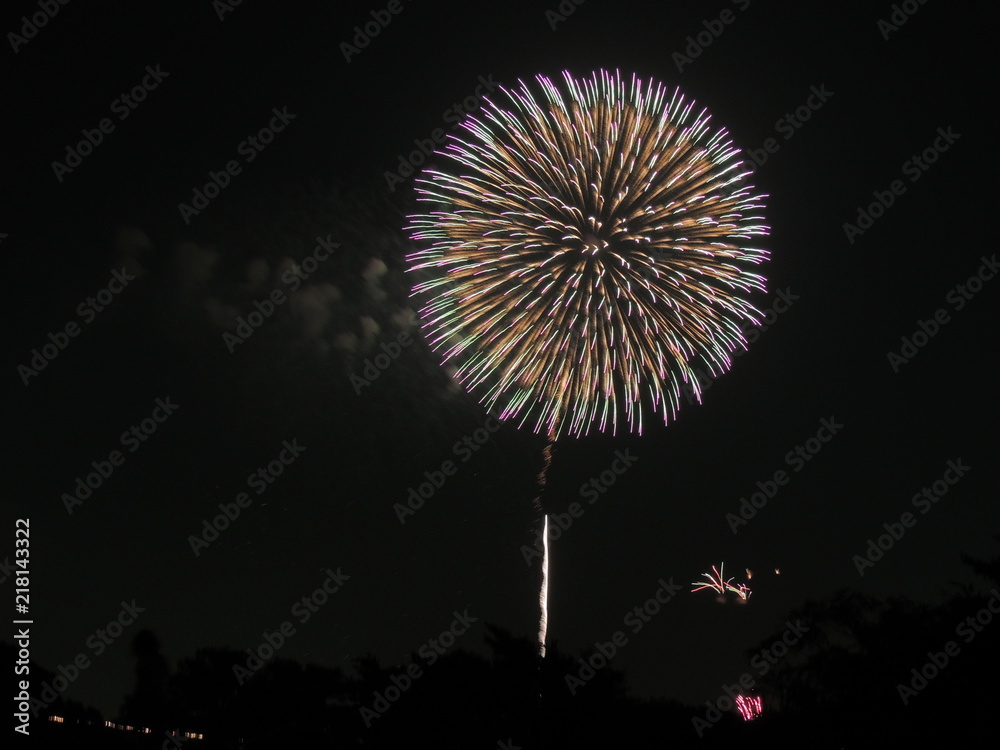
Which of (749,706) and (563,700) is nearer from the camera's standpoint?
(749,706)

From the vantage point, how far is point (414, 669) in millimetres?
44281

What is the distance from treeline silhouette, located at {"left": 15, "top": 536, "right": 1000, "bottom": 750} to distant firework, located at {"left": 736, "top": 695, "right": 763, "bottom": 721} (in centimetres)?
35

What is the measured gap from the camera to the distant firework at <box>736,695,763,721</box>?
31938 millimetres

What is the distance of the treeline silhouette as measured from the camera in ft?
85.6

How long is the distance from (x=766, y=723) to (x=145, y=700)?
67.6 feet

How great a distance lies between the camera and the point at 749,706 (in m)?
32.3

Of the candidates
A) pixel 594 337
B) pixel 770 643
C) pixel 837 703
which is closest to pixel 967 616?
pixel 837 703

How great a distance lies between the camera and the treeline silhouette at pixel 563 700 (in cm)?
2608

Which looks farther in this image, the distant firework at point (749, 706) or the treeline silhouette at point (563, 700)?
the distant firework at point (749, 706)

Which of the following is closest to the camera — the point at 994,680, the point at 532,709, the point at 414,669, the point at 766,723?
the point at 994,680

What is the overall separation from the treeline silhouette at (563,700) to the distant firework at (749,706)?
346 millimetres

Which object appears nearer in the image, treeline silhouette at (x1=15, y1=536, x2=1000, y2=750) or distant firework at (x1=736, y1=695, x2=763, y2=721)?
treeline silhouette at (x1=15, y1=536, x2=1000, y2=750)

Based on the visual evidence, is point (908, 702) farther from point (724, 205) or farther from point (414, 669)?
point (414, 669)

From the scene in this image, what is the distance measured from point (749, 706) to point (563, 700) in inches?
309
